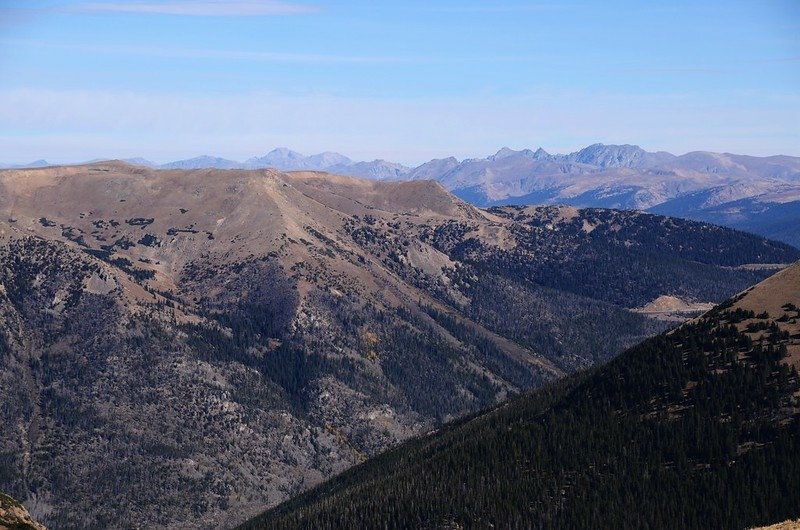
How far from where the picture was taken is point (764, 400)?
188m

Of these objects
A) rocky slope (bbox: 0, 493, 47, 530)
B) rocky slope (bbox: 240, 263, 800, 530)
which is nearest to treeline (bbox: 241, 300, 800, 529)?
rocky slope (bbox: 240, 263, 800, 530)

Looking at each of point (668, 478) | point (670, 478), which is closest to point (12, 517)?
point (668, 478)

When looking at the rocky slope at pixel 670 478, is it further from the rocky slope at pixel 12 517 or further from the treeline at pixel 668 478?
the rocky slope at pixel 12 517

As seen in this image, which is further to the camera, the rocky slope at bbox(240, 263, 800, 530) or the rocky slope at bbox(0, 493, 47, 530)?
the rocky slope at bbox(240, 263, 800, 530)

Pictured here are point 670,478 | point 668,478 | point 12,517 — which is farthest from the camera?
point 668,478

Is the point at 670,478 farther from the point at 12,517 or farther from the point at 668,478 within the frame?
the point at 12,517

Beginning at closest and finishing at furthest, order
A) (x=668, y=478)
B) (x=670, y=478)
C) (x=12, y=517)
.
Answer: (x=12, y=517), (x=670, y=478), (x=668, y=478)

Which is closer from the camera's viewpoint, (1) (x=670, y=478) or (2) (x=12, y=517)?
(2) (x=12, y=517)

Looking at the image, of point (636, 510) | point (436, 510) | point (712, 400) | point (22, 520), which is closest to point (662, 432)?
point (712, 400)

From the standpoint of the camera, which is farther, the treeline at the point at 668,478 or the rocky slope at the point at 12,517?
the treeline at the point at 668,478

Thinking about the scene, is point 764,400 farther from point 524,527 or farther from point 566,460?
point 524,527

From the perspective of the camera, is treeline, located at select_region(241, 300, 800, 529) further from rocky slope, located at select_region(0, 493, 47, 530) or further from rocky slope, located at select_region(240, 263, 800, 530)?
rocky slope, located at select_region(0, 493, 47, 530)

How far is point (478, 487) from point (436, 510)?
30.3 feet

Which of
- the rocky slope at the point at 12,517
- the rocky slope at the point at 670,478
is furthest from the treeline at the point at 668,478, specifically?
the rocky slope at the point at 12,517
